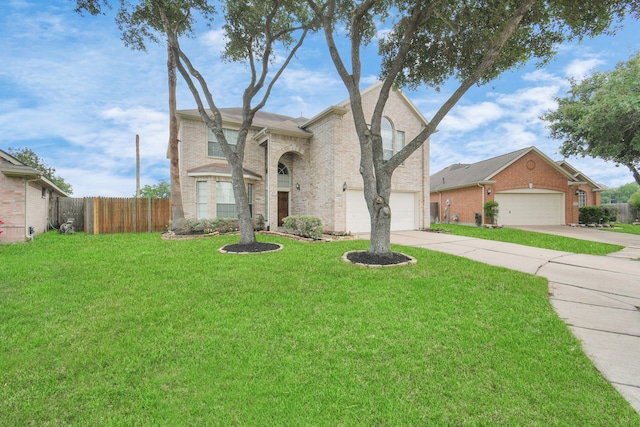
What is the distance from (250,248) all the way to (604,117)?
19.5 m

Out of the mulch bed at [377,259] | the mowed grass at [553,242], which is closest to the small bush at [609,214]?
the mowed grass at [553,242]

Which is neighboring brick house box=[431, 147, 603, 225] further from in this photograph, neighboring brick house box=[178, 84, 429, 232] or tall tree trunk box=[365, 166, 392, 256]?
tall tree trunk box=[365, 166, 392, 256]

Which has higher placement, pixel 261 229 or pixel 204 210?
pixel 204 210

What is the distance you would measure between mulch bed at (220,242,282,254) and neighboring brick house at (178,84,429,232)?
14.8 feet

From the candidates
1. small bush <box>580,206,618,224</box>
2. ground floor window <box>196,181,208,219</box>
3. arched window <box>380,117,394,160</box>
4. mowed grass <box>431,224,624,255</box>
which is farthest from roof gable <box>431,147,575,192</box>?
ground floor window <box>196,181,208,219</box>

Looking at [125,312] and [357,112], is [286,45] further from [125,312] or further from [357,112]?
[125,312]

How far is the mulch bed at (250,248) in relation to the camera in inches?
316

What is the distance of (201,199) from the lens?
44.7ft

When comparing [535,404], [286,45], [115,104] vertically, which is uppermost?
[286,45]

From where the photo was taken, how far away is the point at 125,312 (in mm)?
3936

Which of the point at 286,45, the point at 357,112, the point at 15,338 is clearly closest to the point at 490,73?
the point at 357,112

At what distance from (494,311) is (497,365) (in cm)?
152

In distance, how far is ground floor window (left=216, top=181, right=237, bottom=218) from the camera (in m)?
13.7

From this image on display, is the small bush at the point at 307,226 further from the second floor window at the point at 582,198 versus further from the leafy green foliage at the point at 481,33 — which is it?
the second floor window at the point at 582,198
